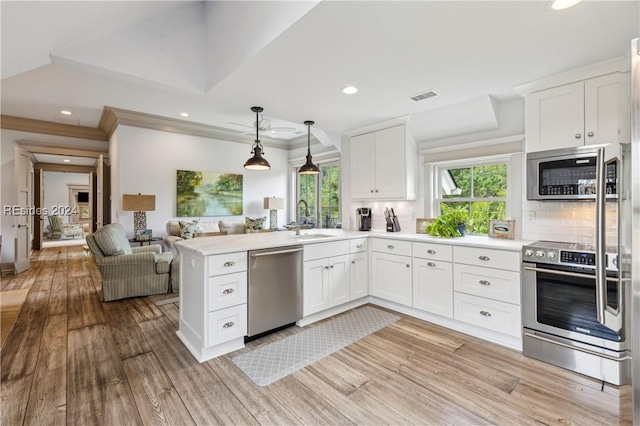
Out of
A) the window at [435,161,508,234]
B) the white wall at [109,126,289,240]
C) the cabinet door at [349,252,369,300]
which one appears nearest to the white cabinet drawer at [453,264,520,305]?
the window at [435,161,508,234]

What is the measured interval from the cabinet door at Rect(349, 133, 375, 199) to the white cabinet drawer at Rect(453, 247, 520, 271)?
1.51 metres

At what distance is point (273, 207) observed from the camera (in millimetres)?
6773

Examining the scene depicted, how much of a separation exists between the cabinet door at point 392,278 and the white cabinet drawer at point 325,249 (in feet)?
1.57

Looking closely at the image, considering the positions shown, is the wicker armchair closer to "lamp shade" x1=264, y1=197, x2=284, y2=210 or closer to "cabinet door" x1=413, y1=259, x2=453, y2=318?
"lamp shade" x1=264, y1=197, x2=284, y2=210

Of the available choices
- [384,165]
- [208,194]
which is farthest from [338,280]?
[208,194]

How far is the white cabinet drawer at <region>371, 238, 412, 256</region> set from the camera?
3271mm

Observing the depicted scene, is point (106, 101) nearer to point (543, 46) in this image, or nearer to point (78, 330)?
point (78, 330)

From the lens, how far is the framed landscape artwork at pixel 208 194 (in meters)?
5.91

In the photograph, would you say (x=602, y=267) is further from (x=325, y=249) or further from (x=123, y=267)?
(x=123, y=267)

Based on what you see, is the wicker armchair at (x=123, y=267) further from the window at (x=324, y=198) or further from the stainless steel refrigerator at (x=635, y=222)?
the stainless steel refrigerator at (x=635, y=222)

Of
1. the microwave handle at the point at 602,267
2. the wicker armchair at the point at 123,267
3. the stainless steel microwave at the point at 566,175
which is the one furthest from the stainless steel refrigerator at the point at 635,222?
the wicker armchair at the point at 123,267

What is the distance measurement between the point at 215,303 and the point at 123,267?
2.28m

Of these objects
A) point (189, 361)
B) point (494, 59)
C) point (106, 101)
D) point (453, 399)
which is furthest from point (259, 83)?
point (106, 101)

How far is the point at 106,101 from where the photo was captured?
4.65 metres
